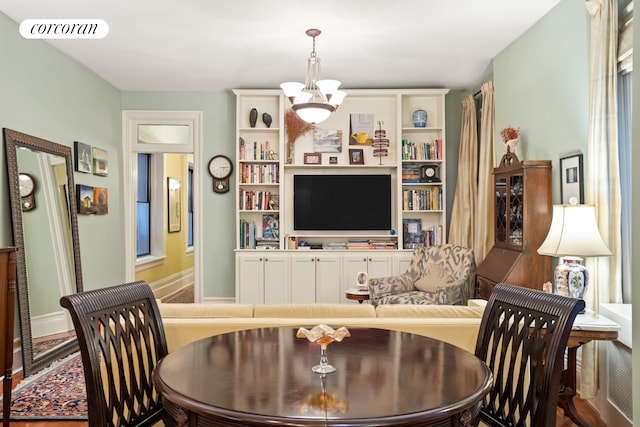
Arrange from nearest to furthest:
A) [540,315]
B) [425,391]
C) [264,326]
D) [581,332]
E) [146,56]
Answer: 1. [425,391]
2. [540,315]
3. [264,326]
4. [581,332]
5. [146,56]

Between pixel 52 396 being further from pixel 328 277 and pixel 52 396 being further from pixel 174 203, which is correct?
pixel 174 203

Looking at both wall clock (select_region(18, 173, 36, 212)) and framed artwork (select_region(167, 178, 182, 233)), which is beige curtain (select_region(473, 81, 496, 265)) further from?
framed artwork (select_region(167, 178, 182, 233))

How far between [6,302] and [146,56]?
283 centimetres

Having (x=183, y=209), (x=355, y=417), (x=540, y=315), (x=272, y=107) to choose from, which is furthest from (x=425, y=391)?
(x=183, y=209)

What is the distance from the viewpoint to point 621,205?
9.47 feet

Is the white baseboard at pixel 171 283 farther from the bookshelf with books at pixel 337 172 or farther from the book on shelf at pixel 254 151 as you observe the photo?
the book on shelf at pixel 254 151

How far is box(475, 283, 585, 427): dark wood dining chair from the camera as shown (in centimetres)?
153

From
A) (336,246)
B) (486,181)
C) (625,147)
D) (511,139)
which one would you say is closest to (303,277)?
(336,246)

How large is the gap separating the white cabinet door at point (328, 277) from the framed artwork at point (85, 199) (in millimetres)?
2530

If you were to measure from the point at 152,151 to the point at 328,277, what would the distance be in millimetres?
2694

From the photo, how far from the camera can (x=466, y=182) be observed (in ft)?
18.5

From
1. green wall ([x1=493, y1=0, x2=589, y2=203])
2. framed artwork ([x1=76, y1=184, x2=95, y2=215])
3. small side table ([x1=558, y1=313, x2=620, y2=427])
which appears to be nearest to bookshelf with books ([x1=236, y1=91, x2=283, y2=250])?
framed artwork ([x1=76, y1=184, x2=95, y2=215])

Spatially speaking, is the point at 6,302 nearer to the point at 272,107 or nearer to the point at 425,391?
the point at 425,391

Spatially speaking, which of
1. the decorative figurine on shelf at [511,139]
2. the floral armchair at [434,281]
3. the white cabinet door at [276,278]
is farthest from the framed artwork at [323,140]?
the decorative figurine on shelf at [511,139]
